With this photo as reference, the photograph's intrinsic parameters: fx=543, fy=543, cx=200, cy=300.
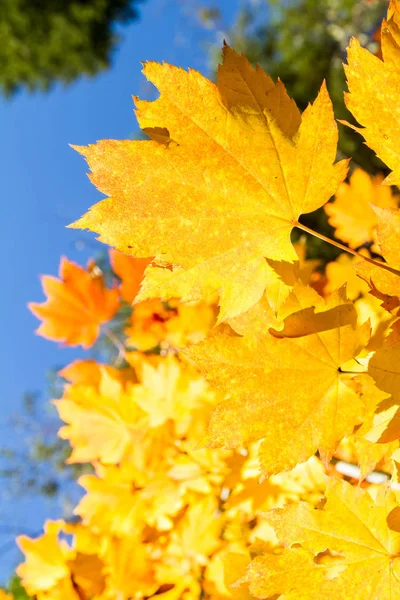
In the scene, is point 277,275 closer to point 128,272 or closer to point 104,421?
point 104,421

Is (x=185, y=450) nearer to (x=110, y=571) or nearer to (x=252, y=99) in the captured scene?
(x=110, y=571)

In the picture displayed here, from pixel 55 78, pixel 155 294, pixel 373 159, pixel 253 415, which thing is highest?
pixel 55 78

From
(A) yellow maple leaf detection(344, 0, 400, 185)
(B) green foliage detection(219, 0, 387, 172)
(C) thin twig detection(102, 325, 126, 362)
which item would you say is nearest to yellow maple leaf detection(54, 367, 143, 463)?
(C) thin twig detection(102, 325, 126, 362)

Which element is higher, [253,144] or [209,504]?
[253,144]

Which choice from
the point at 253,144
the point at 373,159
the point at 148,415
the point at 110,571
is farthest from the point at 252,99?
the point at 373,159

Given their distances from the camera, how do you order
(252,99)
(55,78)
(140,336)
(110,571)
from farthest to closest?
(55,78) → (140,336) → (110,571) → (252,99)

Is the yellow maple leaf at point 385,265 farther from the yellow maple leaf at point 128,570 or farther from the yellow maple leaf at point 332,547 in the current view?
the yellow maple leaf at point 128,570

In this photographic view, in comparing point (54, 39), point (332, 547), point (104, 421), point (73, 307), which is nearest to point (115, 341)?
point (73, 307)
